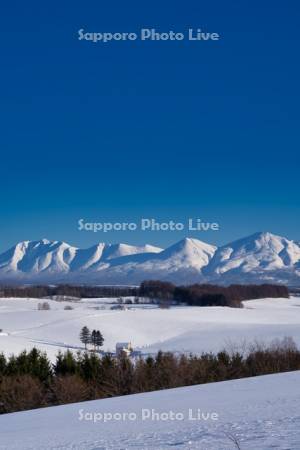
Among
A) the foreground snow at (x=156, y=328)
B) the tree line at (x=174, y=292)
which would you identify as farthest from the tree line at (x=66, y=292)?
the foreground snow at (x=156, y=328)

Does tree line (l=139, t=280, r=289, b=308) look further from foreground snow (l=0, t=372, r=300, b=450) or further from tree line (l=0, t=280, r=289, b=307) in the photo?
foreground snow (l=0, t=372, r=300, b=450)

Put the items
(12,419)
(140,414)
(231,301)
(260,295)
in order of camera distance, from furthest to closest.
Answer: (260,295) → (231,301) → (12,419) → (140,414)

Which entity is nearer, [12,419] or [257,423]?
[257,423]

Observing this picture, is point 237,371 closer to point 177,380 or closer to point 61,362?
point 177,380

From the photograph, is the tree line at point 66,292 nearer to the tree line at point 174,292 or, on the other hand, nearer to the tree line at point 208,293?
the tree line at point 174,292

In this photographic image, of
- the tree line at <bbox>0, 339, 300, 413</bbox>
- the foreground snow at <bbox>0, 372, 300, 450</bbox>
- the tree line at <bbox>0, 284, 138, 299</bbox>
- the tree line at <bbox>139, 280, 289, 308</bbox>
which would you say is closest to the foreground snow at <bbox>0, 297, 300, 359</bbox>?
the tree line at <bbox>139, 280, 289, 308</bbox>

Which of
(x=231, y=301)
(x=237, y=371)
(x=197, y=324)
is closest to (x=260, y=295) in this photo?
(x=231, y=301)
